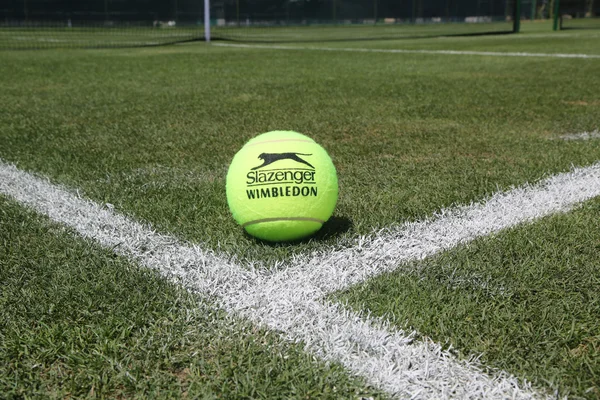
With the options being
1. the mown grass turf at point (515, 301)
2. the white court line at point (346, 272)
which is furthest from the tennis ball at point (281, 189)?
the mown grass turf at point (515, 301)

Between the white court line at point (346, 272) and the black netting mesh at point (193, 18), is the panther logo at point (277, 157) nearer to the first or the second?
the white court line at point (346, 272)

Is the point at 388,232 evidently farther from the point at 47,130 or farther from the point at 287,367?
the point at 47,130

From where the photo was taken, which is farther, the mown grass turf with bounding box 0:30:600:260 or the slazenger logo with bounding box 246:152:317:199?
the mown grass turf with bounding box 0:30:600:260

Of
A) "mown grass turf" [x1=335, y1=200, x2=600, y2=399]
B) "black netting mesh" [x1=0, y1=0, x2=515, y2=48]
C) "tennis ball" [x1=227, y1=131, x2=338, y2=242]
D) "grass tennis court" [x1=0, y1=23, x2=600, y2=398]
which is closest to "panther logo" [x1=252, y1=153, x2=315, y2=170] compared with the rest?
"tennis ball" [x1=227, y1=131, x2=338, y2=242]

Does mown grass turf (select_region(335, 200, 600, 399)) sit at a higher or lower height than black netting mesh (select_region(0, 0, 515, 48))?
lower

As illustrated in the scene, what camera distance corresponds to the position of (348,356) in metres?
1.62

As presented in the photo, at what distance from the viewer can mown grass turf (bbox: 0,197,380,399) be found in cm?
149

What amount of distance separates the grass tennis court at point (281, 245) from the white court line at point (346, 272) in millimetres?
56

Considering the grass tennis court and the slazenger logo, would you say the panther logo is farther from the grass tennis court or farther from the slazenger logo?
the grass tennis court

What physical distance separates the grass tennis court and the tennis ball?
0.32 feet

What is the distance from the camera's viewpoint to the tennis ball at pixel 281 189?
2238mm

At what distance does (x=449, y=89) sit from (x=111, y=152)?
4282 millimetres

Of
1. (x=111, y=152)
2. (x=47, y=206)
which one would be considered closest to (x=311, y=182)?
(x=47, y=206)

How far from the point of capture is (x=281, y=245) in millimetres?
2332
